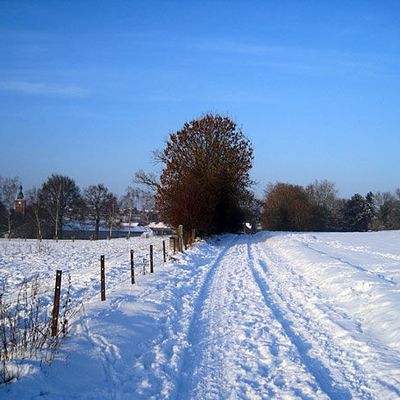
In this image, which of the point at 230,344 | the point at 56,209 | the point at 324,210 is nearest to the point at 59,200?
the point at 56,209

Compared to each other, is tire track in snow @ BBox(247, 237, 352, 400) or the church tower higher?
the church tower

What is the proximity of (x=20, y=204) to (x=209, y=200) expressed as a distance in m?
56.3

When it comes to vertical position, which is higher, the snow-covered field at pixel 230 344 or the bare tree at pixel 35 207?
the bare tree at pixel 35 207

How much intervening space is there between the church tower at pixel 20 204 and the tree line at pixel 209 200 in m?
1.59

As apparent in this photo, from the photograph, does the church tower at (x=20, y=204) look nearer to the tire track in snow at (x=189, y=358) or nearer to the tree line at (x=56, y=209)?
the tree line at (x=56, y=209)

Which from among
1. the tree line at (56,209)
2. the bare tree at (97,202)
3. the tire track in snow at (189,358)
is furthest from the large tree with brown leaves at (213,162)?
the bare tree at (97,202)

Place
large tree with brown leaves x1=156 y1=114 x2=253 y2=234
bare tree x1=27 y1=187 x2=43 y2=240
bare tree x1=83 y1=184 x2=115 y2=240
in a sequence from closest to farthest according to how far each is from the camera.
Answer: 1. large tree with brown leaves x1=156 y1=114 x2=253 y2=234
2. bare tree x1=27 y1=187 x2=43 y2=240
3. bare tree x1=83 y1=184 x2=115 y2=240

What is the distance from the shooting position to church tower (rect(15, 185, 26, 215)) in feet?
235

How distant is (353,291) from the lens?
400 inches

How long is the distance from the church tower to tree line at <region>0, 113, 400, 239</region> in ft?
5.22

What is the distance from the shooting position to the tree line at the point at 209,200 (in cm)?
3412

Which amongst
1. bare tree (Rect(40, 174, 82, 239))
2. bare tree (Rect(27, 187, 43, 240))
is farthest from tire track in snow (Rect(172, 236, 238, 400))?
bare tree (Rect(40, 174, 82, 239))

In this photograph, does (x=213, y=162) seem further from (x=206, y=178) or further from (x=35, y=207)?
(x=35, y=207)

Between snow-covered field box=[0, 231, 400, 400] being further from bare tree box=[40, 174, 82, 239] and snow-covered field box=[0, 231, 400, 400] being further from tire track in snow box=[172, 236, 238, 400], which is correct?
bare tree box=[40, 174, 82, 239]
